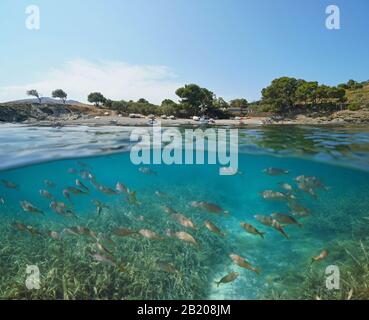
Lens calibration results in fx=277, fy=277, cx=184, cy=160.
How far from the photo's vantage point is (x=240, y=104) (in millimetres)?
70000

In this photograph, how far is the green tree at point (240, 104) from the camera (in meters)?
68.0

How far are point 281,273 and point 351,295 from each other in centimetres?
278

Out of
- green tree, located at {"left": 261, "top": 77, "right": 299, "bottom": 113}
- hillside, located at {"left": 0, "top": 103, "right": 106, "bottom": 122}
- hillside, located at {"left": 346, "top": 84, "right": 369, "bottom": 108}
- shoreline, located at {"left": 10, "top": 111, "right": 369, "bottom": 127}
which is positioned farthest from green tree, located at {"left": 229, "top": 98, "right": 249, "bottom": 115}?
hillside, located at {"left": 0, "top": 103, "right": 106, "bottom": 122}

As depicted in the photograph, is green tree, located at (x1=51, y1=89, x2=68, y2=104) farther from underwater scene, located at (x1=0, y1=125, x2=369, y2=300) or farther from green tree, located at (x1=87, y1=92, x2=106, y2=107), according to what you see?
underwater scene, located at (x1=0, y1=125, x2=369, y2=300)

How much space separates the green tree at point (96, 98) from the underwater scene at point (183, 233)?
1957 inches

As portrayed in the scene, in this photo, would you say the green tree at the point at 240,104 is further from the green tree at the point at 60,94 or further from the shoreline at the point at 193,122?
the green tree at the point at 60,94

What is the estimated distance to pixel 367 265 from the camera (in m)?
6.62

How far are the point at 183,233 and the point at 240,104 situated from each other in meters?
68.1

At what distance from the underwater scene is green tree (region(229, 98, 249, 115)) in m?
49.0

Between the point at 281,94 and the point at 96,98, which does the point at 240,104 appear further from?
the point at 96,98

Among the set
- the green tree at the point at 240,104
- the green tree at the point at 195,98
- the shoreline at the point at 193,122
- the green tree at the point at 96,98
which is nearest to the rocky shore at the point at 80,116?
the shoreline at the point at 193,122

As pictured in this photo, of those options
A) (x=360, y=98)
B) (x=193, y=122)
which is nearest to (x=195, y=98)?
(x=193, y=122)

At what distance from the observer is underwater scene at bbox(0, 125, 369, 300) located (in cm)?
611

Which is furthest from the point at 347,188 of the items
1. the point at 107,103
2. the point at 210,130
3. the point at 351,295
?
the point at 107,103
